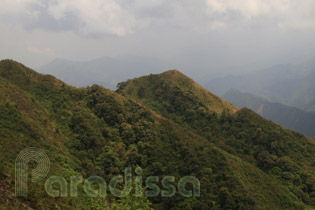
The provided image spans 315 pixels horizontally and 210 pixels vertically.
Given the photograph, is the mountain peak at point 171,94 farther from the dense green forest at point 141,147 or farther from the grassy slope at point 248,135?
the dense green forest at point 141,147

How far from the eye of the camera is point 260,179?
39.4 meters

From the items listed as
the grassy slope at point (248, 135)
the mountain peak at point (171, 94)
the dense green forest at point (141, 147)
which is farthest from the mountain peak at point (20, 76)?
the grassy slope at point (248, 135)

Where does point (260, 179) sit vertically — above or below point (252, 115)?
below

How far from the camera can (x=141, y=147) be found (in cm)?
4153

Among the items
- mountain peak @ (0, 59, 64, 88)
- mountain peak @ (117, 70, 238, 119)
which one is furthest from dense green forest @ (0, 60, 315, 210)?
mountain peak @ (117, 70, 238, 119)

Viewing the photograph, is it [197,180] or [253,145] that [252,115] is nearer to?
[253,145]

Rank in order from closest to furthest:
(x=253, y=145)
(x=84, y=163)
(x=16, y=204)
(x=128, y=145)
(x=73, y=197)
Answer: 1. (x=16, y=204)
2. (x=73, y=197)
3. (x=84, y=163)
4. (x=128, y=145)
5. (x=253, y=145)

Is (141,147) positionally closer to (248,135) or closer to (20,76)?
(248,135)

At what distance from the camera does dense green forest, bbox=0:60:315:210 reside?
1141 inches

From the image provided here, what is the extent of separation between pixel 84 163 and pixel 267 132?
40.7 metres

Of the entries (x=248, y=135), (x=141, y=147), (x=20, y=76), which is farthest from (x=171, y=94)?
(x=20, y=76)

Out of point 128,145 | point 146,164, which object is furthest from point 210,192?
point 128,145

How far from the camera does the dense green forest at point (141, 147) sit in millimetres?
28984

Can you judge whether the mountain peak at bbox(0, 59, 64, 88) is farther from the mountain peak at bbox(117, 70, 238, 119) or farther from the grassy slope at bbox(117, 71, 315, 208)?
the grassy slope at bbox(117, 71, 315, 208)
